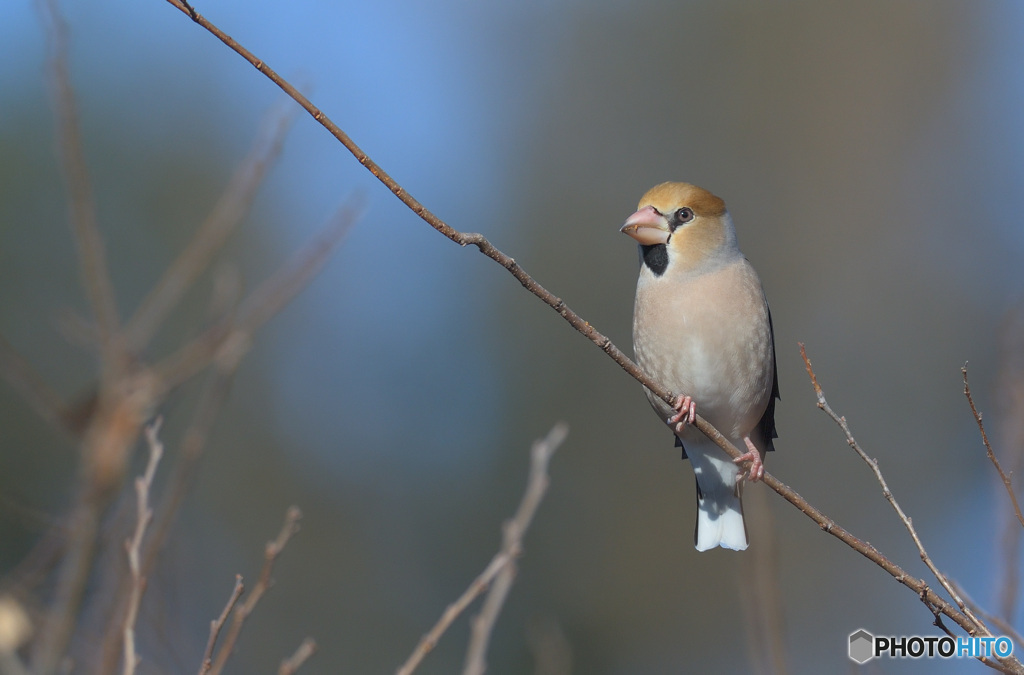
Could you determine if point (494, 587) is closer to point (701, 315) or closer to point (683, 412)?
point (683, 412)

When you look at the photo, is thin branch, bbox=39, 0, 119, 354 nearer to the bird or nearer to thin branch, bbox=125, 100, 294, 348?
thin branch, bbox=125, 100, 294, 348

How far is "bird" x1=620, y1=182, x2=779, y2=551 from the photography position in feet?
10.6

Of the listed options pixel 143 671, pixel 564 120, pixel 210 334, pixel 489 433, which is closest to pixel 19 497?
pixel 143 671

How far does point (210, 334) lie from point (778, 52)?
14510 millimetres

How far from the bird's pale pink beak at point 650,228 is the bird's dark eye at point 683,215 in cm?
4

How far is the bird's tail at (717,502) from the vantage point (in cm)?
368

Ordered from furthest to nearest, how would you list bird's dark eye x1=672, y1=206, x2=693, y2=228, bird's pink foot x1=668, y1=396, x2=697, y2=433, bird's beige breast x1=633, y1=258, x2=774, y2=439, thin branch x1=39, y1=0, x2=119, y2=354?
bird's dark eye x1=672, y1=206, x2=693, y2=228
bird's beige breast x1=633, y1=258, x2=774, y2=439
bird's pink foot x1=668, y1=396, x2=697, y2=433
thin branch x1=39, y1=0, x2=119, y2=354

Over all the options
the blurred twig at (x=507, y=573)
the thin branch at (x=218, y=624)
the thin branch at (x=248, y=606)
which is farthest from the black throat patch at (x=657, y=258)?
the thin branch at (x=218, y=624)

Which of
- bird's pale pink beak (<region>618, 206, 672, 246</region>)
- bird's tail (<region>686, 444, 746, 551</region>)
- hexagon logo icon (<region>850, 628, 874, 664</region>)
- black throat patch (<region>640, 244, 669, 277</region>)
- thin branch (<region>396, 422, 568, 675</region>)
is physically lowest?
thin branch (<region>396, 422, 568, 675</region>)

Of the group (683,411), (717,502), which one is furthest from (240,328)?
(717,502)

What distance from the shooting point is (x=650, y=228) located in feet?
10.9

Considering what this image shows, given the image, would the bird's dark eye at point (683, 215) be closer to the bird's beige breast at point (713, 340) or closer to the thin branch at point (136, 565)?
the bird's beige breast at point (713, 340)

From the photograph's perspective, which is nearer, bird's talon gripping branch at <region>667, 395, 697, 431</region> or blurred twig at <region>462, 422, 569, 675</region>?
blurred twig at <region>462, 422, 569, 675</region>

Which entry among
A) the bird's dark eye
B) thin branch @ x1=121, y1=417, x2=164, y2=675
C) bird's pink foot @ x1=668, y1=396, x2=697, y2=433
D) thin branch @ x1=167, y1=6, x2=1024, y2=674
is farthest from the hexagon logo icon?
thin branch @ x1=121, y1=417, x2=164, y2=675
